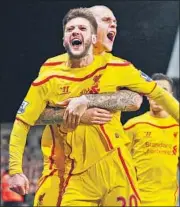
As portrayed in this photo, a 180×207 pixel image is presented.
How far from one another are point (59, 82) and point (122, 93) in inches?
8.3

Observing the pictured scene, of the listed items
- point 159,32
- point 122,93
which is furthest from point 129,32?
point 122,93

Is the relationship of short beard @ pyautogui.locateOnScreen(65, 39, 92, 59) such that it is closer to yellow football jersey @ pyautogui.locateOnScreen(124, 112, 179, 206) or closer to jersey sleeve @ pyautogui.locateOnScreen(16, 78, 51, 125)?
jersey sleeve @ pyautogui.locateOnScreen(16, 78, 51, 125)

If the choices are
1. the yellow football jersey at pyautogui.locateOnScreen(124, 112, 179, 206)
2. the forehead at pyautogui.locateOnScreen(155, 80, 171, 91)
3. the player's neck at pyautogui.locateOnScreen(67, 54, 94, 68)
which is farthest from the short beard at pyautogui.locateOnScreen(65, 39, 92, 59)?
the yellow football jersey at pyautogui.locateOnScreen(124, 112, 179, 206)

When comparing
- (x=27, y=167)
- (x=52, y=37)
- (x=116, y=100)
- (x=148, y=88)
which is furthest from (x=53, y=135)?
(x=27, y=167)

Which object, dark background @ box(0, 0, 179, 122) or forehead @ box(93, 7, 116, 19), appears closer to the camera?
forehead @ box(93, 7, 116, 19)

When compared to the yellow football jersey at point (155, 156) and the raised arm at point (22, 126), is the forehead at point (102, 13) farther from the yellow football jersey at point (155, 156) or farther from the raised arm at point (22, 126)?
the yellow football jersey at point (155, 156)

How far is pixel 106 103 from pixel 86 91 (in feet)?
0.25

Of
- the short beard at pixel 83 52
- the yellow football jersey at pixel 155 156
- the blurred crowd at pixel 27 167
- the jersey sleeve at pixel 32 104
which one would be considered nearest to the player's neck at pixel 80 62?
the short beard at pixel 83 52

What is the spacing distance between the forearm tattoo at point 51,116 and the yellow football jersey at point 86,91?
1.0 inches

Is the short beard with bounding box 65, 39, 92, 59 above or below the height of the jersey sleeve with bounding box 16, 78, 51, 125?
above

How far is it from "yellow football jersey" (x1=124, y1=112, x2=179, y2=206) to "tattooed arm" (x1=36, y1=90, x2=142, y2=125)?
2.59ft

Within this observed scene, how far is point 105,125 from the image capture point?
2.17 m

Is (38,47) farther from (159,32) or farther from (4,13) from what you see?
(159,32)

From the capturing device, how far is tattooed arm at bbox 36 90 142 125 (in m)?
2.17
